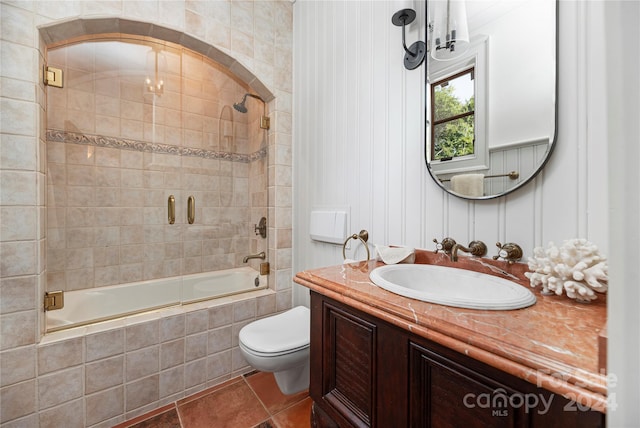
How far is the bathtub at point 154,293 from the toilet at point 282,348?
566 mm

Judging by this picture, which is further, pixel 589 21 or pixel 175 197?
pixel 175 197

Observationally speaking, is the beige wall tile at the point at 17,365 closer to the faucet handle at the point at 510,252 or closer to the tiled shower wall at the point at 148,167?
the tiled shower wall at the point at 148,167

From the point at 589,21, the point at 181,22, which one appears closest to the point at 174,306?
the point at 181,22

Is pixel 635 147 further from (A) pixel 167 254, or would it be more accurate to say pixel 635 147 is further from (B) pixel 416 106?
(A) pixel 167 254

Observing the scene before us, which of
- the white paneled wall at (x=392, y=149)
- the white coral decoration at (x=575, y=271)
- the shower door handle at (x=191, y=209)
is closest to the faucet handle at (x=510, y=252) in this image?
the white paneled wall at (x=392, y=149)

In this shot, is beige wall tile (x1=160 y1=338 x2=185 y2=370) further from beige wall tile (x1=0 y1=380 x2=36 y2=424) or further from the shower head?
the shower head

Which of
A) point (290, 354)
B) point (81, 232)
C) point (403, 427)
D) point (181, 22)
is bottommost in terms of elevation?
point (290, 354)

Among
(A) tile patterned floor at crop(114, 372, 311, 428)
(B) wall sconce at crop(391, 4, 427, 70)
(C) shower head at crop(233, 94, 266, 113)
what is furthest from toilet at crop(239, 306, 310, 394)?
(C) shower head at crop(233, 94, 266, 113)

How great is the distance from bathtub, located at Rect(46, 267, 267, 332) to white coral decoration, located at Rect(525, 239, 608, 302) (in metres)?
1.81

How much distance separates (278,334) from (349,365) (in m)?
0.68

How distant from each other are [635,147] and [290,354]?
4.60 ft

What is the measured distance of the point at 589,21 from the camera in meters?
0.80

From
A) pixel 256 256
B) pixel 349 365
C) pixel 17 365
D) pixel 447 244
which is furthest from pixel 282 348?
pixel 17 365

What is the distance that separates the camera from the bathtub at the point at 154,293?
1.67 meters
